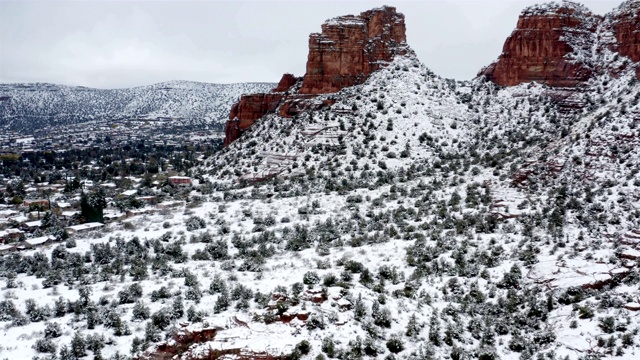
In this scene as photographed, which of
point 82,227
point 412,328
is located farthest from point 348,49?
point 412,328

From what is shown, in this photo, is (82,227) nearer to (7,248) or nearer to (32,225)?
(7,248)

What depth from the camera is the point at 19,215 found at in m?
41.2

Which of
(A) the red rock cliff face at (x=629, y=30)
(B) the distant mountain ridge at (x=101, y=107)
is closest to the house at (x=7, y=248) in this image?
(A) the red rock cliff face at (x=629, y=30)

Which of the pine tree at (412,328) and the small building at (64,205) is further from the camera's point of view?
the small building at (64,205)

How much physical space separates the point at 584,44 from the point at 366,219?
105 feet

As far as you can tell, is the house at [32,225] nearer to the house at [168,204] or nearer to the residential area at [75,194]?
the residential area at [75,194]

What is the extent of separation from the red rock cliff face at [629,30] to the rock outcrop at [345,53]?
21442mm

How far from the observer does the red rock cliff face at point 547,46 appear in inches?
1677

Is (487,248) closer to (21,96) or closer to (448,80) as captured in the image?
(448,80)

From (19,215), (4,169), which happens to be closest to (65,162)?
(4,169)

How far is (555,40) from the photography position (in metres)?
43.2

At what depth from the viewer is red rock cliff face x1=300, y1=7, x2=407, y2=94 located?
158 feet

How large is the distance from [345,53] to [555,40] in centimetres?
2105

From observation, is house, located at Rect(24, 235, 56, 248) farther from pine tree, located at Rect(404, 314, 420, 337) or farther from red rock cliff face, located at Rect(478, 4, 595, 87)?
red rock cliff face, located at Rect(478, 4, 595, 87)
